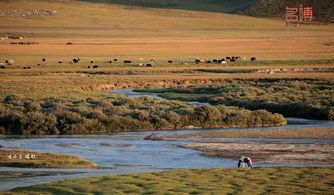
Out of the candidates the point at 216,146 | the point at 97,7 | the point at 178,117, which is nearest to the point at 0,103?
the point at 178,117

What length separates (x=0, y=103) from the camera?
3634 centimetres

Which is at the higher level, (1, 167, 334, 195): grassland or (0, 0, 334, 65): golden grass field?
(0, 0, 334, 65): golden grass field

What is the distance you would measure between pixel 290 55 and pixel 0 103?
56798 millimetres

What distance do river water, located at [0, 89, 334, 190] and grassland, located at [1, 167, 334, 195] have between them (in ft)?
4.58

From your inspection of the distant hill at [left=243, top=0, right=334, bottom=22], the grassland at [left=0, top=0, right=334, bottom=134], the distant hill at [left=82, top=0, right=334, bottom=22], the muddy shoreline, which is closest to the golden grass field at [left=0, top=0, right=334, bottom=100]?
the grassland at [left=0, top=0, right=334, bottom=134]

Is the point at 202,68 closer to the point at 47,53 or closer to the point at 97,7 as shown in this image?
the point at 47,53

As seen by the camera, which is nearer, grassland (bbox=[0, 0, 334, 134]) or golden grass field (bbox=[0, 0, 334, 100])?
grassland (bbox=[0, 0, 334, 134])

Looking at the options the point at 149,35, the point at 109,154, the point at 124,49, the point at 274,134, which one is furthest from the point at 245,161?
the point at 149,35

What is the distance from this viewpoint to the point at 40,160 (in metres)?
22.2

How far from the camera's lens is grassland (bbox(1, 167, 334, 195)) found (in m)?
17.1
